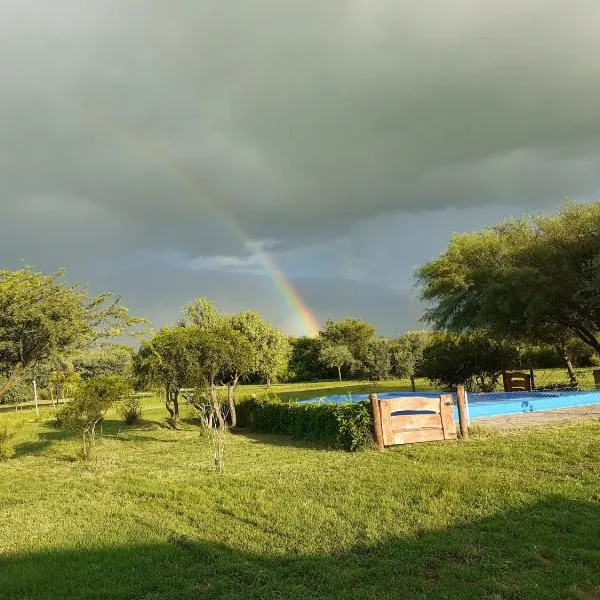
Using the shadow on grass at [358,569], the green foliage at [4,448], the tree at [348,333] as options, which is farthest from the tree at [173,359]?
the tree at [348,333]

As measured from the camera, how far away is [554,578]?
180 inches

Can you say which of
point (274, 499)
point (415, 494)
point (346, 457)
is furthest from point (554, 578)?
point (346, 457)

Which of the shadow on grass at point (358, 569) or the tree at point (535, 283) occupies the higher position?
the tree at point (535, 283)

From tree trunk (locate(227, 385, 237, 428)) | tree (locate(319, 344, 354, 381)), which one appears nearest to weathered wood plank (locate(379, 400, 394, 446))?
tree trunk (locate(227, 385, 237, 428))

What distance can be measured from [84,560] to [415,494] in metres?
4.27

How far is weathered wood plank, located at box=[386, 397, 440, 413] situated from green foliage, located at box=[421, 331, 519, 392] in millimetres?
11122

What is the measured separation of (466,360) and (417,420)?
39.3 feet

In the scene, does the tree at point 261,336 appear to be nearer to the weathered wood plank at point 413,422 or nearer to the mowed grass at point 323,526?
the weathered wood plank at point 413,422

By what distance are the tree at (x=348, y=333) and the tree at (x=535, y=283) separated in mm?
41523

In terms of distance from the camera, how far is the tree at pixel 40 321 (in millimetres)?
14141

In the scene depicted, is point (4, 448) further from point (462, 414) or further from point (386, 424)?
point (462, 414)

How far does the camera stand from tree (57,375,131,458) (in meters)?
13.3

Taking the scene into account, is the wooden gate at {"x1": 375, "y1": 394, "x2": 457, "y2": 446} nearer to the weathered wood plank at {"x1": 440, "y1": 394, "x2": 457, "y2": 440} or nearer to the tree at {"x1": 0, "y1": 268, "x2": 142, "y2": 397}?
the weathered wood plank at {"x1": 440, "y1": 394, "x2": 457, "y2": 440}

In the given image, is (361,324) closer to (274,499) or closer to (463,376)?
(463,376)
